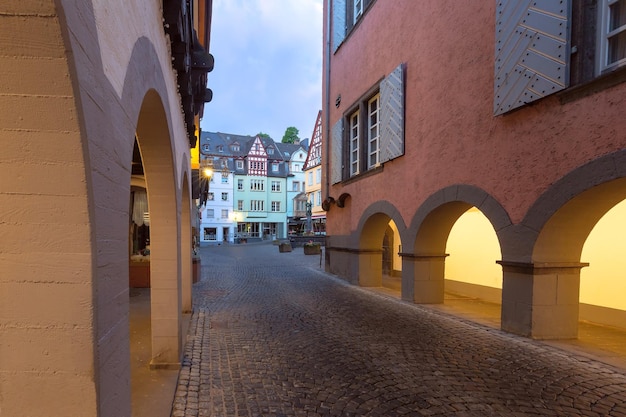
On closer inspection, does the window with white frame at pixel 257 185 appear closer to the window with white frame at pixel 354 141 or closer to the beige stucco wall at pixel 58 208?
the window with white frame at pixel 354 141

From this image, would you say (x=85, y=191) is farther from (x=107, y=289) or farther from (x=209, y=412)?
(x=209, y=412)

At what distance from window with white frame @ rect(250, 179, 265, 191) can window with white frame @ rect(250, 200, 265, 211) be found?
157 centimetres

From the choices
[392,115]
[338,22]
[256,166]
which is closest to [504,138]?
[392,115]

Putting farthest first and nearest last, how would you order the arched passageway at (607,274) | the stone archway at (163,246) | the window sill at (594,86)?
the arched passageway at (607,274)
the window sill at (594,86)
the stone archway at (163,246)

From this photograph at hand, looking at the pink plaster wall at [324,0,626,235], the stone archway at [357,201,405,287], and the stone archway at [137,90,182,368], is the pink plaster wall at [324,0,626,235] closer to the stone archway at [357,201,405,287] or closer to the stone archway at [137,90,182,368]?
the stone archway at [357,201,405,287]

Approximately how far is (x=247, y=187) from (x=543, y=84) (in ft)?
137

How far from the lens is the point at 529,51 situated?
17.6ft

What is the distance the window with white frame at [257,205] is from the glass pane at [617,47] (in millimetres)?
42352

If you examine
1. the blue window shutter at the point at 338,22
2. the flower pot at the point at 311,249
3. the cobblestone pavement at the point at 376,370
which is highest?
the blue window shutter at the point at 338,22

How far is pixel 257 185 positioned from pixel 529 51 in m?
41.7

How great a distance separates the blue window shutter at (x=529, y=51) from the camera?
194 inches

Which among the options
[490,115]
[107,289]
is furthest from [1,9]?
[490,115]

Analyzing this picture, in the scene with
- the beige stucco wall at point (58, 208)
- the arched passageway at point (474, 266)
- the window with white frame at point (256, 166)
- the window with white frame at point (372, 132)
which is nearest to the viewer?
the beige stucco wall at point (58, 208)

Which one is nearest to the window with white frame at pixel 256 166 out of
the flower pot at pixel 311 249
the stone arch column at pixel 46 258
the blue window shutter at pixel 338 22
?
the flower pot at pixel 311 249
